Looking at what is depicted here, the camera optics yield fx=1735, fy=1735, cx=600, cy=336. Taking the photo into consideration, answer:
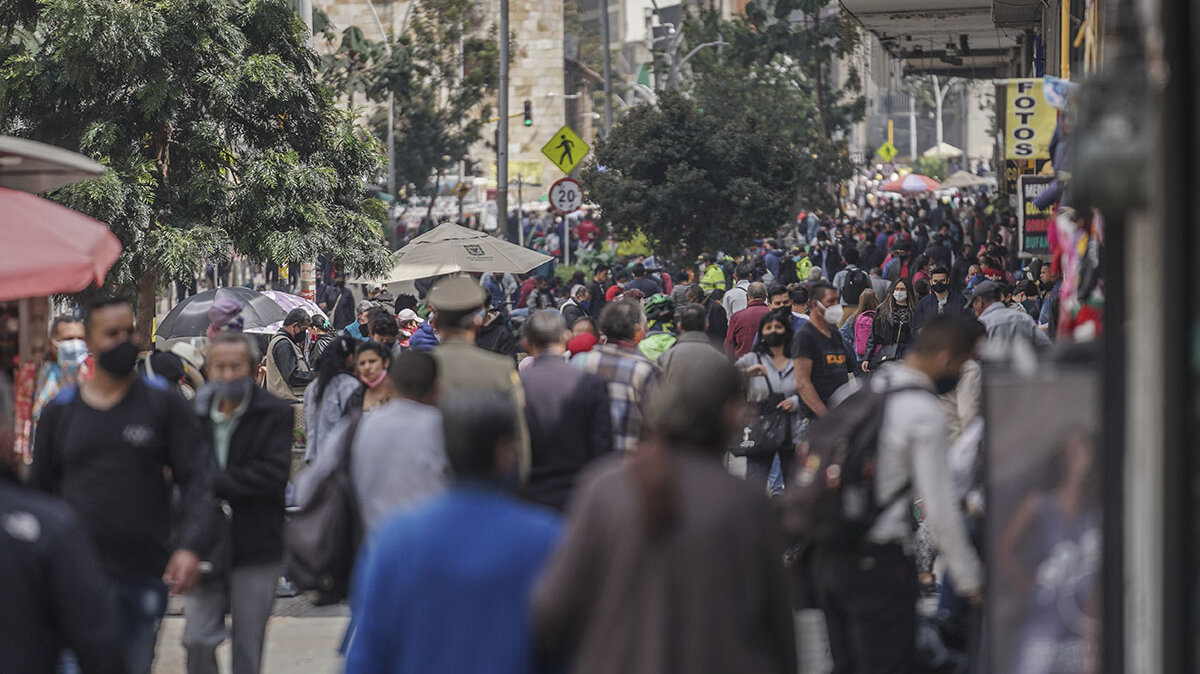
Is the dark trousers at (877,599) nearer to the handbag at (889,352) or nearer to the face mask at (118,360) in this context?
the face mask at (118,360)

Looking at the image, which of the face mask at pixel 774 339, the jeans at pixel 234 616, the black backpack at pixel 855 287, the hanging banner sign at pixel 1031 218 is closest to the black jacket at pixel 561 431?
the jeans at pixel 234 616

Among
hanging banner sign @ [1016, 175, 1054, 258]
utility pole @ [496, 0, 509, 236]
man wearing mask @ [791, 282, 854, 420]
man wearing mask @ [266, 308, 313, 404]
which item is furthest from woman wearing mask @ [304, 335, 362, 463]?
utility pole @ [496, 0, 509, 236]

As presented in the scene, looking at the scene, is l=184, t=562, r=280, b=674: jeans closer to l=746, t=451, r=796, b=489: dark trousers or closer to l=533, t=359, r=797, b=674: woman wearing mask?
l=533, t=359, r=797, b=674: woman wearing mask

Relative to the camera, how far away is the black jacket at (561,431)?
7.14m

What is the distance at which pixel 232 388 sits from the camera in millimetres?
6766

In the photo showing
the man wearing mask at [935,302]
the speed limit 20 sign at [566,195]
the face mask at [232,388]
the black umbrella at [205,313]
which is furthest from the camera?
the speed limit 20 sign at [566,195]

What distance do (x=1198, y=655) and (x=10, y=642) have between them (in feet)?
9.47

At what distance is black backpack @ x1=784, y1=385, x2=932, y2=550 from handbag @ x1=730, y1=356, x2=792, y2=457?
4219mm

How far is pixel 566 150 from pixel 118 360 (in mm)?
19722

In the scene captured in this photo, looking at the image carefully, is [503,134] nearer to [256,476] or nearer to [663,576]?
[256,476]

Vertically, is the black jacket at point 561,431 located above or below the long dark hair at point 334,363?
below

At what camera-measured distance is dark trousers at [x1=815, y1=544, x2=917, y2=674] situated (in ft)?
19.6

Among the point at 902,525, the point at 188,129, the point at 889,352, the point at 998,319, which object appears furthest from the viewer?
the point at 188,129

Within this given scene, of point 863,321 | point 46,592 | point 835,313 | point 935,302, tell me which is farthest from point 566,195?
point 46,592
